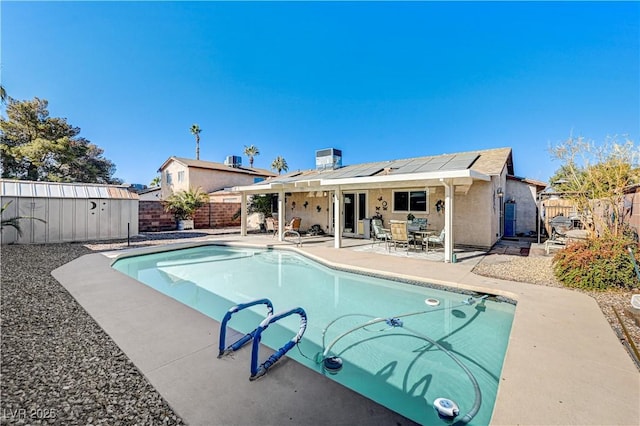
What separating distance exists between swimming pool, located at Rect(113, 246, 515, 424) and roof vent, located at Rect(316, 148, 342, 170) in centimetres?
874

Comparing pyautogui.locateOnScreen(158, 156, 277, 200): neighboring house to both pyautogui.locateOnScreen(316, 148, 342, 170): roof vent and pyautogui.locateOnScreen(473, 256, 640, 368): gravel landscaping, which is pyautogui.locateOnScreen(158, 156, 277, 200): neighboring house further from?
pyautogui.locateOnScreen(473, 256, 640, 368): gravel landscaping

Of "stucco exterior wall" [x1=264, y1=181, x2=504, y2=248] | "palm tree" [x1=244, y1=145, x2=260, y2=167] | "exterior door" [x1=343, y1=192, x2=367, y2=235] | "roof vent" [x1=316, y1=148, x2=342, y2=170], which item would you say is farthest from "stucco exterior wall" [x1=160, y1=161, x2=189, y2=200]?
"stucco exterior wall" [x1=264, y1=181, x2=504, y2=248]

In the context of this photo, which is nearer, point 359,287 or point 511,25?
point 359,287

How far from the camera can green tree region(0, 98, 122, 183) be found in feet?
70.6

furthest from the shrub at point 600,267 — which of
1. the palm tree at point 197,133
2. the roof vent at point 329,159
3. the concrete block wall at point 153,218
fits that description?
the palm tree at point 197,133

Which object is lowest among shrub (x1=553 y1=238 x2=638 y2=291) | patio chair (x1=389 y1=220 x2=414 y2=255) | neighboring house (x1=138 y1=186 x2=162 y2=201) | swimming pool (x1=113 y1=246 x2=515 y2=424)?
swimming pool (x1=113 y1=246 x2=515 y2=424)

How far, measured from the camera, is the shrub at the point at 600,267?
17.3 feet

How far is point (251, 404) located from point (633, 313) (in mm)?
5742

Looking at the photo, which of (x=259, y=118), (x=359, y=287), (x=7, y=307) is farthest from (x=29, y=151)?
(x=359, y=287)

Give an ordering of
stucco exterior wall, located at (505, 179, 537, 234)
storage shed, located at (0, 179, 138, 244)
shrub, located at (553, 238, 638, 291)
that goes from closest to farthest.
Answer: shrub, located at (553, 238, 638, 291) → storage shed, located at (0, 179, 138, 244) → stucco exterior wall, located at (505, 179, 537, 234)

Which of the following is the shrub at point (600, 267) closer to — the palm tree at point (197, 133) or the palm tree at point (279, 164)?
the palm tree at point (197, 133)

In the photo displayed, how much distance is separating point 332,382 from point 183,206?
17574 millimetres

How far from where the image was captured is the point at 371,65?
17422 millimetres

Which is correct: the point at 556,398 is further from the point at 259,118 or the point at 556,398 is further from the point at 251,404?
the point at 259,118
